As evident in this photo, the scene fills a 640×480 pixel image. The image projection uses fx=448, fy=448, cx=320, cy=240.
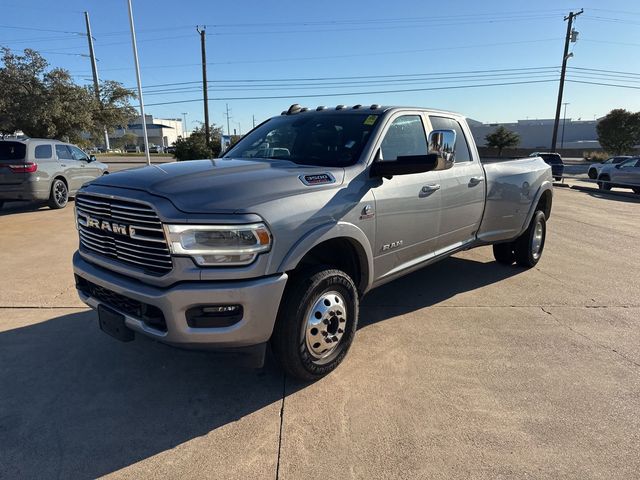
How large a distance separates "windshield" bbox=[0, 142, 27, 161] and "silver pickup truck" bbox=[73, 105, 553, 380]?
7607mm

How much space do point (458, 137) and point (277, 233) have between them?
3.06m

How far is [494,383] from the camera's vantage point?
10.8 ft

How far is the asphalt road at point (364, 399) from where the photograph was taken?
2488mm

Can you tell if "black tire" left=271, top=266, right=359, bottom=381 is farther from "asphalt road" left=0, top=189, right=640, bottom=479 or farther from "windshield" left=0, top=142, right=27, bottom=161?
"windshield" left=0, top=142, right=27, bottom=161

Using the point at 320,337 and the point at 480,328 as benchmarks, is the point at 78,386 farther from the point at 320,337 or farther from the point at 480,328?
the point at 480,328

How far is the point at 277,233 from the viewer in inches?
108

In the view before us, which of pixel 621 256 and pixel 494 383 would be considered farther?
pixel 621 256

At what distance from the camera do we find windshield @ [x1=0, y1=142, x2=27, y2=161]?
9.62 m

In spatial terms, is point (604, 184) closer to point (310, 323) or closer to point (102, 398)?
point (310, 323)

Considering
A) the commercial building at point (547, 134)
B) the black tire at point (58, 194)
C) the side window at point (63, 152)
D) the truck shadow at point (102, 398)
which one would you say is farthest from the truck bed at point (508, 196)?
the commercial building at point (547, 134)

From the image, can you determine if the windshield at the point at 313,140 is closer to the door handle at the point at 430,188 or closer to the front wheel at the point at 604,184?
the door handle at the point at 430,188

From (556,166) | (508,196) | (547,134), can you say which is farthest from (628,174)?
(547,134)

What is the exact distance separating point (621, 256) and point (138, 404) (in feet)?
24.3

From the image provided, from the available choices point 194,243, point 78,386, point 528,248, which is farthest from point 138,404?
point 528,248
